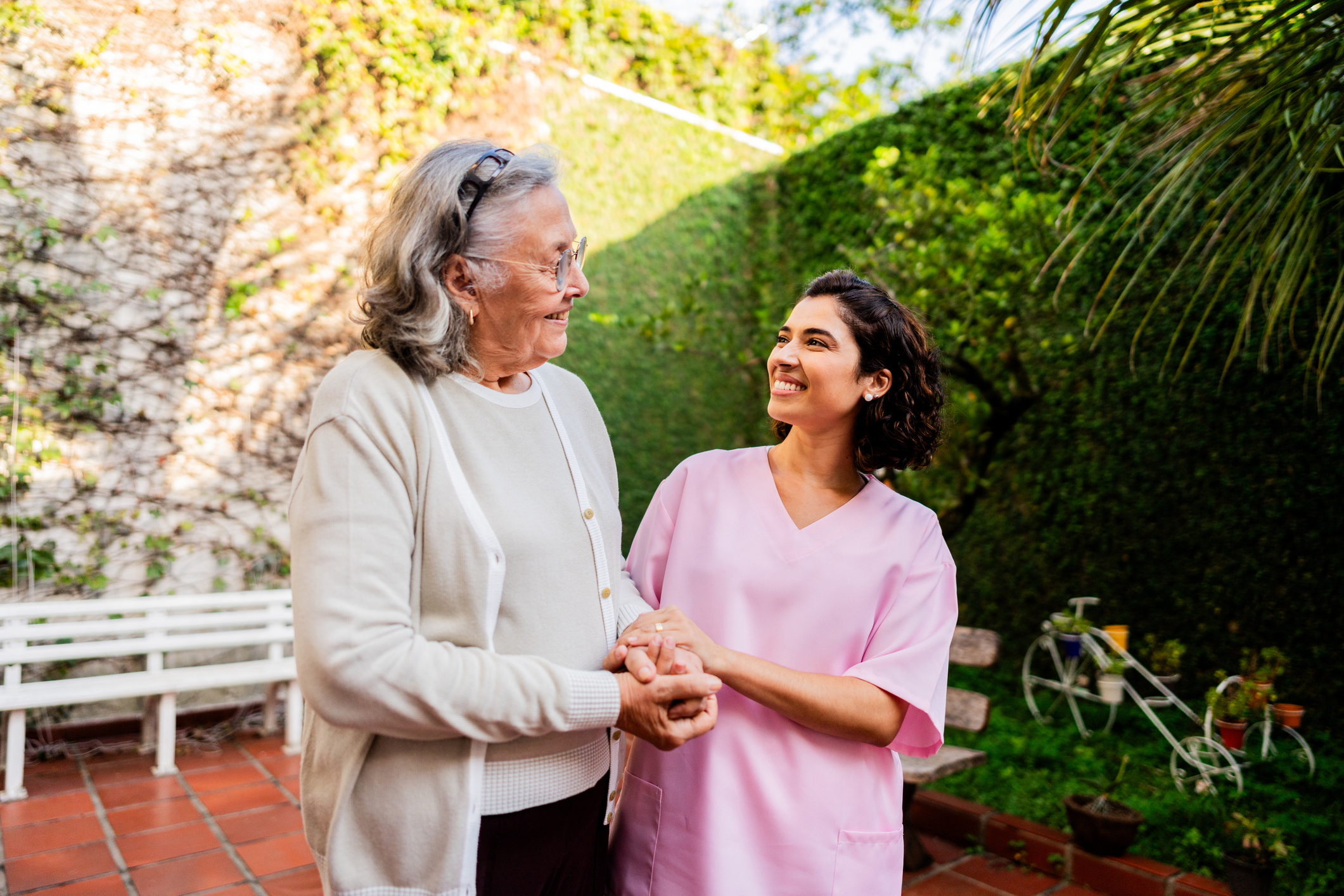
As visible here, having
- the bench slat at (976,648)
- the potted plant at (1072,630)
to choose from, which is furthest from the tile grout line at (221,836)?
the potted plant at (1072,630)

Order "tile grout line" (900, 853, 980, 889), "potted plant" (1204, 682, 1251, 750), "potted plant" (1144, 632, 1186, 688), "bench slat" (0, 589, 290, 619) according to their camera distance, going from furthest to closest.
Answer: "potted plant" (1144, 632, 1186, 688)
"bench slat" (0, 589, 290, 619)
"potted plant" (1204, 682, 1251, 750)
"tile grout line" (900, 853, 980, 889)

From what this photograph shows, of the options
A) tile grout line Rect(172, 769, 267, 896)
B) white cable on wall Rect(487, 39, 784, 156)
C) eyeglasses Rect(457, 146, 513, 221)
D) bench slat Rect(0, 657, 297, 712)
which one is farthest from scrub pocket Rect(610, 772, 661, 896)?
white cable on wall Rect(487, 39, 784, 156)

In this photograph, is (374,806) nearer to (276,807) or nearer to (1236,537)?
(276,807)

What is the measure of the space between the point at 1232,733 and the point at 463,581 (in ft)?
11.7

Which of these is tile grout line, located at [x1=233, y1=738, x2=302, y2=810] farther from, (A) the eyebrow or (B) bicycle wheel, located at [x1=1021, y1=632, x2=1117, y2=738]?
(B) bicycle wheel, located at [x1=1021, y1=632, x2=1117, y2=738]

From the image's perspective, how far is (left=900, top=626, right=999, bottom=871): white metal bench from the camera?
290cm

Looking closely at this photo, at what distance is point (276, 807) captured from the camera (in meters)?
3.21

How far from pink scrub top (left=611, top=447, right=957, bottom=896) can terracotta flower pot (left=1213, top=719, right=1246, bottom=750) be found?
271 centimetres

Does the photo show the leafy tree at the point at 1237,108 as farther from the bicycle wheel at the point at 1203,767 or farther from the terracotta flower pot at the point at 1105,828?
the bicycle wheel at the point at 1203,767

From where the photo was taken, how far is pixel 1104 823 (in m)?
2.94

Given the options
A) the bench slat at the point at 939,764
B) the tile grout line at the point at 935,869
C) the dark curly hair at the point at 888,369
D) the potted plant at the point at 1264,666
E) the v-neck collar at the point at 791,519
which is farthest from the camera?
the potted plant at the point at 1264,666

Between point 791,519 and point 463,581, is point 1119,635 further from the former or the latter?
point 463,581

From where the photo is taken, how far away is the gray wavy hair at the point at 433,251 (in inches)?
44.8

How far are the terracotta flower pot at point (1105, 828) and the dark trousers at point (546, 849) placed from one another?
236cm
